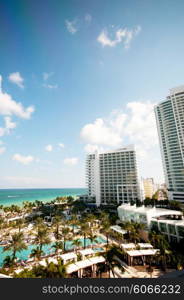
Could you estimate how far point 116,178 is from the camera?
60.9 meters

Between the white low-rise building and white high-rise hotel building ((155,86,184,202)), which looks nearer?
the white low-rise building

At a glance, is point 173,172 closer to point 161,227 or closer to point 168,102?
point 168,102

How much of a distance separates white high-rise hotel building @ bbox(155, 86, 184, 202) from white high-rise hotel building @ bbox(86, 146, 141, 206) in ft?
37.6

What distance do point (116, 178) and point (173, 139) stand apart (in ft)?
85.7

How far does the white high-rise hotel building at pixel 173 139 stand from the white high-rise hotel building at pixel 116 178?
11450 millimetres

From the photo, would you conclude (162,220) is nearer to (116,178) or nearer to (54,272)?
(54,272)

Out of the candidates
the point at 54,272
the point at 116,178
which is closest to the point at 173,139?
the point at 116,178

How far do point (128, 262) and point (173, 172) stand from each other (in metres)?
42.8

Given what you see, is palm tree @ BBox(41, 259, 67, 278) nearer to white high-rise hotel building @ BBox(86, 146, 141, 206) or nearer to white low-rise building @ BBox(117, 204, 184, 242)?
white low-rise building @ BBox(117, 204, 184, 242)

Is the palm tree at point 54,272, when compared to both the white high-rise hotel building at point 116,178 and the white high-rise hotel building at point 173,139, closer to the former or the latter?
the white high-rise hotel building at point 116,178

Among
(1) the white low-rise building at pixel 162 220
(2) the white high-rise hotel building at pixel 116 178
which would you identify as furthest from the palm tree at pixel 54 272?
(2) the white high-rise hotel building at pixel 116 178

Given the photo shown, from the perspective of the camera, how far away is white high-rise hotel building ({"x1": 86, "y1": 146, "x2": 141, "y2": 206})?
5503 cm

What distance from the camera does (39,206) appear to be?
2138 inches

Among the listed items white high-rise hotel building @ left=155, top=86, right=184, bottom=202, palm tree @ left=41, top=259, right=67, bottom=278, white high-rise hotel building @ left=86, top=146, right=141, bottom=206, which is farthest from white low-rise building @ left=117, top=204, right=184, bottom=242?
white high-rise hotel building @ left=155, top=86, right=184, bottom=202
